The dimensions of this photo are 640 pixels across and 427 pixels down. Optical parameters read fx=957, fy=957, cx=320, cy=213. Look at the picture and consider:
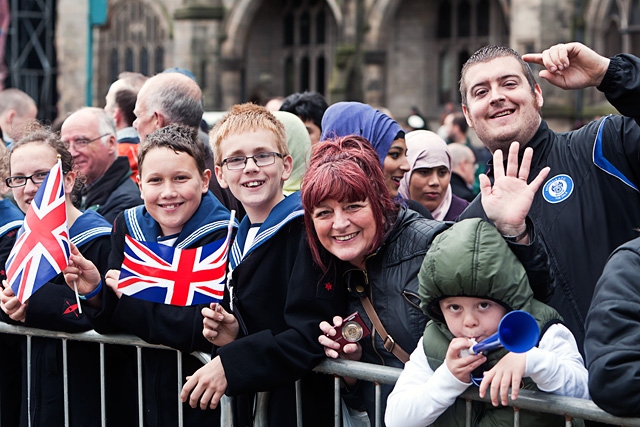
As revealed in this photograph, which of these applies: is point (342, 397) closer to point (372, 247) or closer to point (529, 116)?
point (372, 247)

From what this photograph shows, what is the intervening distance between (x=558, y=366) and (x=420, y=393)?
44cm

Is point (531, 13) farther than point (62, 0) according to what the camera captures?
No

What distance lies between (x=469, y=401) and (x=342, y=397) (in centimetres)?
77

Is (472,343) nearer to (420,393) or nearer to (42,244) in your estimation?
(420,393)

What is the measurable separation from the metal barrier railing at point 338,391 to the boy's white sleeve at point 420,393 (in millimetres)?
75

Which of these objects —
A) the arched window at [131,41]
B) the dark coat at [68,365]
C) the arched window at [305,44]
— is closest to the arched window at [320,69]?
the arched window at [305,44]

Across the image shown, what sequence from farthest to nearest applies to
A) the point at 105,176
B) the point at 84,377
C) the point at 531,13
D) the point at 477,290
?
the point at 531,13 < the point at 105,176 < the point at 84,377 < the point at 477,290

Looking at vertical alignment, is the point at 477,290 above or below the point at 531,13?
below

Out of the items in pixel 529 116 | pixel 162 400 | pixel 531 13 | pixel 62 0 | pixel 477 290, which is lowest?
pixel 162 400

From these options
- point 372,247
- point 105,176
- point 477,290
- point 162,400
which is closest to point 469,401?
point 477,290

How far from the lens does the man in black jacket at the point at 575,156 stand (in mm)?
3502

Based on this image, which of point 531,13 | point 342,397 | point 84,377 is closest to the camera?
point 342,397

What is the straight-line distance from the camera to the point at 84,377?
4371 mm

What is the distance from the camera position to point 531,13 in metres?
17.1
